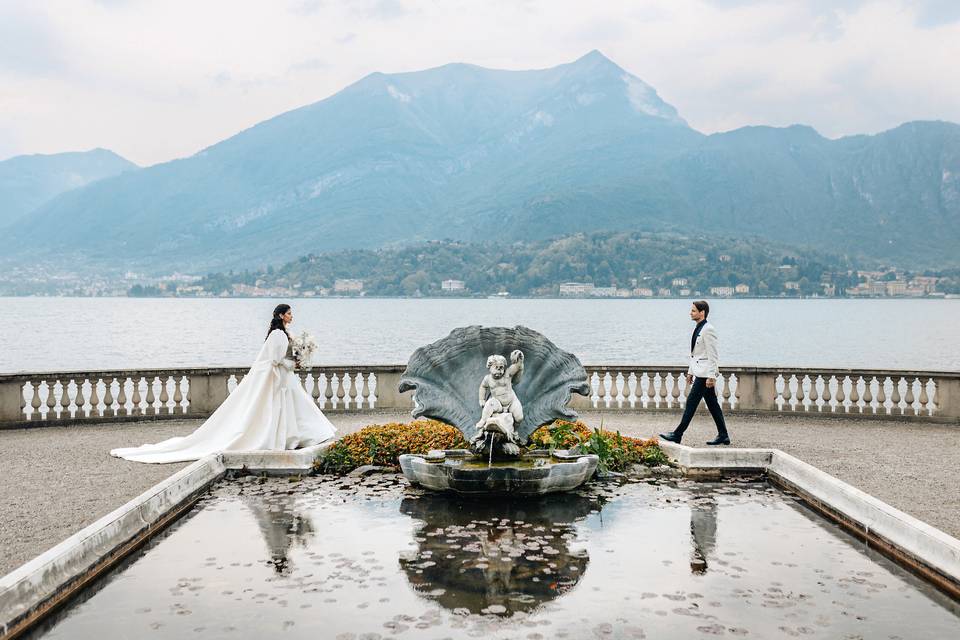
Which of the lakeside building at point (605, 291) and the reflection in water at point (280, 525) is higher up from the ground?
the lakeside building at point (605, 291)

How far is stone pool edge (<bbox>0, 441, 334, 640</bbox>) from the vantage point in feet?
20.4

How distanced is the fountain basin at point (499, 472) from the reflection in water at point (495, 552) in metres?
0.15

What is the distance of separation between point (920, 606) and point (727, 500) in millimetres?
3391

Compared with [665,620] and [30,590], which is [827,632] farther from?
[30,590]

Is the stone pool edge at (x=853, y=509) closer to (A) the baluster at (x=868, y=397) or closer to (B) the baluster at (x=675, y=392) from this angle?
(B) the baluster at (x=675, y=392)

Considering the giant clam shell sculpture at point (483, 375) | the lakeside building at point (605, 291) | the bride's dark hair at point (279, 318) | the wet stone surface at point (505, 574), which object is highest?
the lakeside building at point (605, 291)

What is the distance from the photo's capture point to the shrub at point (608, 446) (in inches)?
455

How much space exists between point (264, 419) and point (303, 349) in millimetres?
1222

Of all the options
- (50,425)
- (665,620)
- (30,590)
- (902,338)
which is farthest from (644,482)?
(902,338)

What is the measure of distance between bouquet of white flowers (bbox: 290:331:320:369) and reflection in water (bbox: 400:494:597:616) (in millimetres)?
4018

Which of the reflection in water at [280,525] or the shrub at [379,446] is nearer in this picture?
the reflection in water at [280,525]

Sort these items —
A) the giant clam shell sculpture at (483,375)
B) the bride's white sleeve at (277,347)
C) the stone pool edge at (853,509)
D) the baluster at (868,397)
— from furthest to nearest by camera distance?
the baluster at (868,397), the bride's white sleeve at (277,347), the giant clam shell sculpture at (483,375), the stone pool edge at (853,509)

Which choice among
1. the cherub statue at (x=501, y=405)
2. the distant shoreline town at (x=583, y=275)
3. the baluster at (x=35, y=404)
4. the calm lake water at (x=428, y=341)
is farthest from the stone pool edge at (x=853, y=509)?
the distant shoreline town at (x=583, y=275)

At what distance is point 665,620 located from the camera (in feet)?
21.1
